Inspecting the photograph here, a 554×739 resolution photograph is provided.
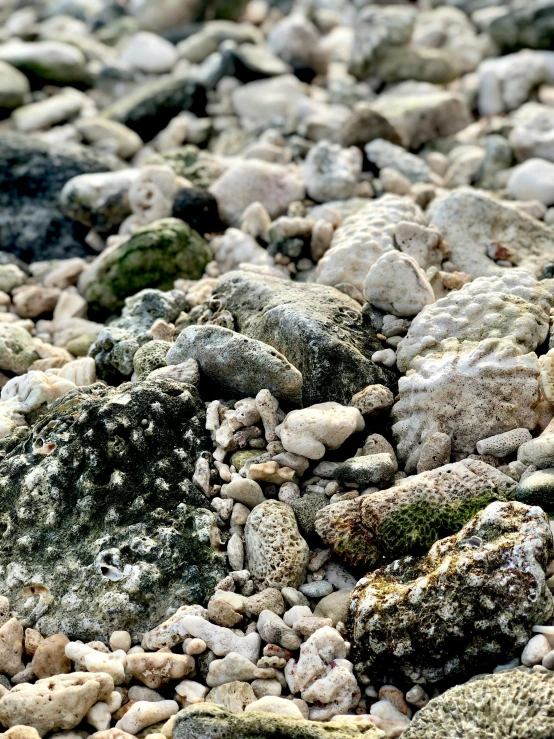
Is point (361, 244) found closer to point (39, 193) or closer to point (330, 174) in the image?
point (330, 174)

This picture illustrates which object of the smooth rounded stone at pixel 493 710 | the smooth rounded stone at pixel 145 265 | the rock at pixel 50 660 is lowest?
the rock at pixel 50 660

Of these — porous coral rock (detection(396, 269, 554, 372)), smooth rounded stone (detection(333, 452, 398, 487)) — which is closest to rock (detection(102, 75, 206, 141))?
porous coral rock (detection(396, 269, 554, 372))

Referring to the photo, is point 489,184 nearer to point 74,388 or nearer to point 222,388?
point 222,388

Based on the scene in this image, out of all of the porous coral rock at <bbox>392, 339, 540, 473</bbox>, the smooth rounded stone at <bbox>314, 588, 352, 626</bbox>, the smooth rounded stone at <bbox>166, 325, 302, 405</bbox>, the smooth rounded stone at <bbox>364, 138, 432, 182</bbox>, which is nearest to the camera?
the smooth rounded stone at <bbox>314, 588, 352, 626</bbox>

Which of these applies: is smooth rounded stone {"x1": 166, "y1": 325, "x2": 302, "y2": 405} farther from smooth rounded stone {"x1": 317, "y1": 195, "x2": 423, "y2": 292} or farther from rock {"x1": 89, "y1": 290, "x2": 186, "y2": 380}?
smooth rounded stone {"x1": 317, "y1": 195, "x2": 423, "y2": 292}

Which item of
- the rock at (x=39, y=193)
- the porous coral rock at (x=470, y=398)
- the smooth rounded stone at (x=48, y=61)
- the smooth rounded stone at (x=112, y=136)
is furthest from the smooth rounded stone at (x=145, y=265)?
the smooth rounded stone at (x=48, y=61)

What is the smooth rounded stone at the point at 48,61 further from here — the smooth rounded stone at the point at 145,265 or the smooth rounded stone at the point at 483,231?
the smooth rounded stone at the point at 483,231
